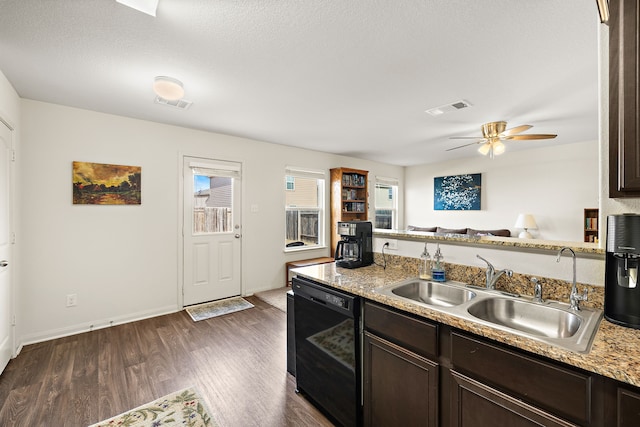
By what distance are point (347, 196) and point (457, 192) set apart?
2489 millimetres

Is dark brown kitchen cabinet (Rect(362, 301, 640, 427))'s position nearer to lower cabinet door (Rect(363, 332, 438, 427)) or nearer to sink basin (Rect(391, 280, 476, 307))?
lower cabinet door (Rect(363, 332, 438, 427))

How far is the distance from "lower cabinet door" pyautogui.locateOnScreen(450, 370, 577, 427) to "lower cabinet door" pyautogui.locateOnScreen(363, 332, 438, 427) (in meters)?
0.10

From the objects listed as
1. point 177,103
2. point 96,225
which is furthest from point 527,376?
point 96,225

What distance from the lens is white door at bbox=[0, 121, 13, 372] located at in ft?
7.35

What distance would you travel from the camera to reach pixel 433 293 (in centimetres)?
175

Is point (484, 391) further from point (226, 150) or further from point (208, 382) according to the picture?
point (226, 150)

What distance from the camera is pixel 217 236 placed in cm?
399

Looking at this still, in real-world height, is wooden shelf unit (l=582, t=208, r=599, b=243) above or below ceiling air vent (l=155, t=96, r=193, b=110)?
below

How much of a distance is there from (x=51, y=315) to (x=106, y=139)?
194 centimetres

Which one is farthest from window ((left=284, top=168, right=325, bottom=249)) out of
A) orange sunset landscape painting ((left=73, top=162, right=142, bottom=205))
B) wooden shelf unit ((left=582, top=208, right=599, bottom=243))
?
wooden shelf unit ((left=582, top=208, right=599, bottom=243))

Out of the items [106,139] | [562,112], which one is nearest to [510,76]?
[562,112]

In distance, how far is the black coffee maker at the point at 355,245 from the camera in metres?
2.17

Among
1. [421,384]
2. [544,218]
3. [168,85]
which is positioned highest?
[168,85]

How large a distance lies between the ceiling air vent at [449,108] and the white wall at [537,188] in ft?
9.82
